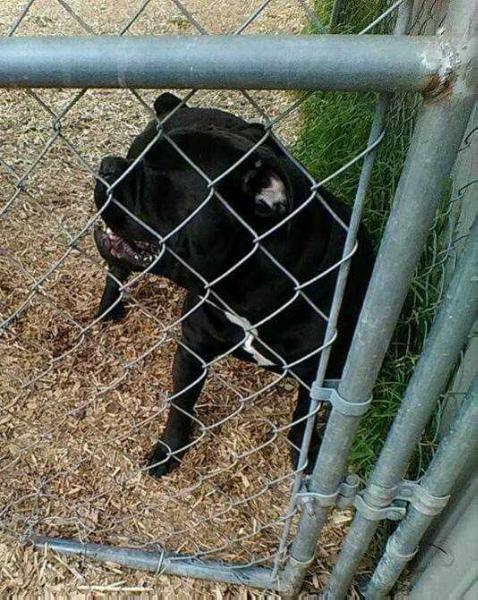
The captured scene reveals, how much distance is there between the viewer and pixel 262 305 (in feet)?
5.82

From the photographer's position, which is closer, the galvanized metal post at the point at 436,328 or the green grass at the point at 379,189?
the galvanized metal post at the point at 436,328

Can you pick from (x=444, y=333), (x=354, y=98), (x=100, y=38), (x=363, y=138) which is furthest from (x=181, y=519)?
(x=354, y=98)

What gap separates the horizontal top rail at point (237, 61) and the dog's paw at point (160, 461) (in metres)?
1.51

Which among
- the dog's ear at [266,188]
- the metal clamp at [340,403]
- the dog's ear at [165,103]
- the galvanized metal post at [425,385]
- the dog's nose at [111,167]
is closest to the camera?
the galvanized metal post at [425,385]

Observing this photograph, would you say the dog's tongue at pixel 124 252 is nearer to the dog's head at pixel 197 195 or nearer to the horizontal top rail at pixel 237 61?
the dog's head at pixel 197 195

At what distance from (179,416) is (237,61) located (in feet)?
4.82

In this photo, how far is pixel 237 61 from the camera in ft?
2.52

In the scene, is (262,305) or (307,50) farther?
(262,305)

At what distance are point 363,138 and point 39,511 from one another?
1960 mm

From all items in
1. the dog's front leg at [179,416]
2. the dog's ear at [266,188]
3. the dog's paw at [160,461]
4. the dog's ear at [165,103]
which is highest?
the dog's ear at [165,103]

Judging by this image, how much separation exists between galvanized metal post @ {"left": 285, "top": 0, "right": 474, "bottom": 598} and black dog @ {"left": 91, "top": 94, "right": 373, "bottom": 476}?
28 centimetres

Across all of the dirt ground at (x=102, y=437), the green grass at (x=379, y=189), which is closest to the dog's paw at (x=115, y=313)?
the dirt ground at (x=102, y=437)

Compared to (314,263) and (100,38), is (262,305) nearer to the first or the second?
(314,263)

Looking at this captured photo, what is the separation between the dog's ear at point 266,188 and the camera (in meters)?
1.42
